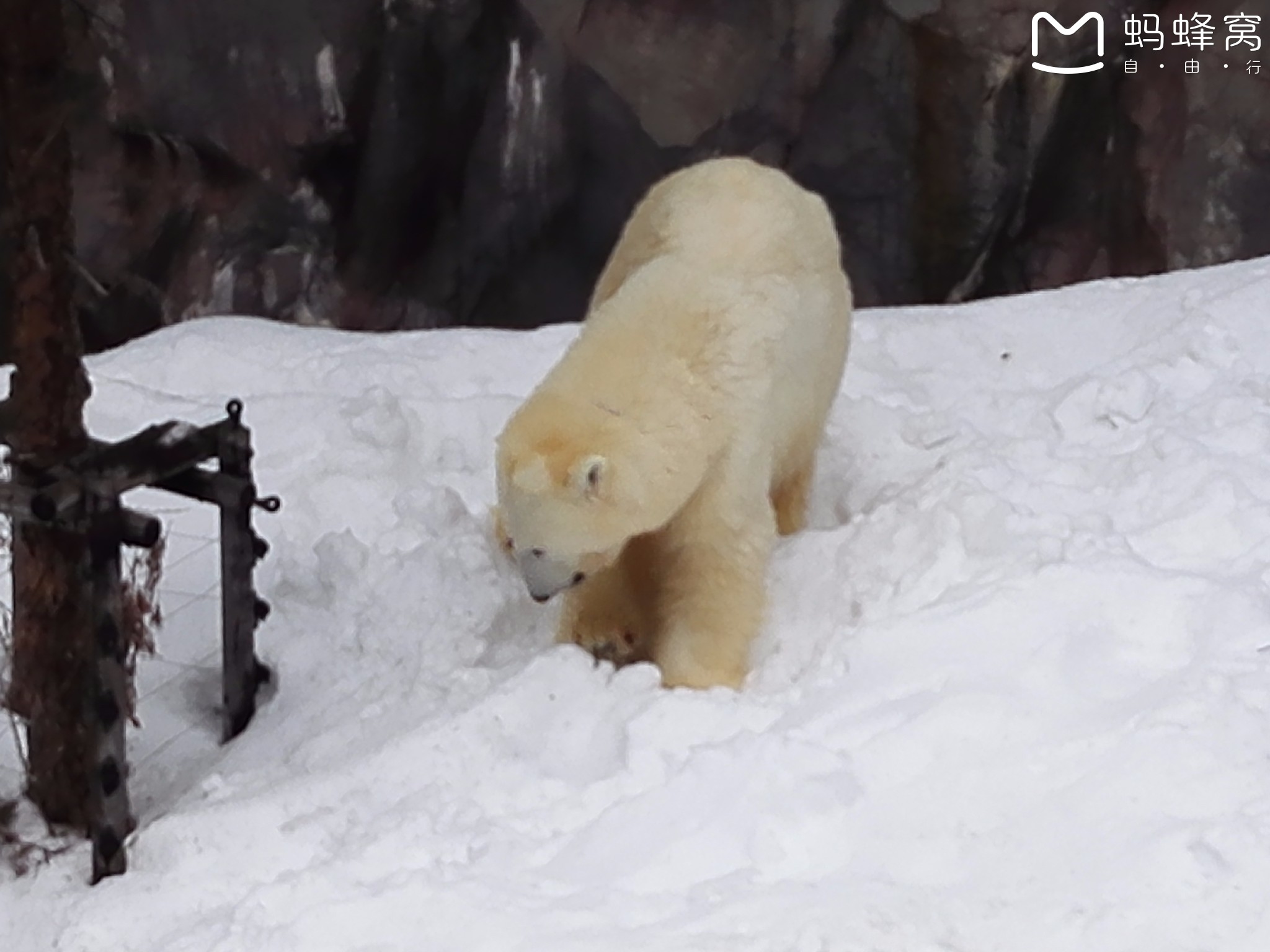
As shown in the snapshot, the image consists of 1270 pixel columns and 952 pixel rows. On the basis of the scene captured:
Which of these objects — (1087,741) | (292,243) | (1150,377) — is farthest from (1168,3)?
(1087,741)

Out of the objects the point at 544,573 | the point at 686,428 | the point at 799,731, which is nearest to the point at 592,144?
the point at 686,428

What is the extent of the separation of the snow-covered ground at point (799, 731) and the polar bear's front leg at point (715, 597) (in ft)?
0.32

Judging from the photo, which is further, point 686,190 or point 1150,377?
point 1150,377

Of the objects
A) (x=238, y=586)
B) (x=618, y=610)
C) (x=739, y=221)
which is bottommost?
(x=618, y=610)

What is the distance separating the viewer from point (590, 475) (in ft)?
9.00

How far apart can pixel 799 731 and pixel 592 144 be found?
5.18 meters

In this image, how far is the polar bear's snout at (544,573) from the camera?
9.32 ft

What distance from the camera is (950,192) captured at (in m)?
7.28

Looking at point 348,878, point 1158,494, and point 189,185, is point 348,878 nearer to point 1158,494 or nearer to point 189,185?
point 1158,494

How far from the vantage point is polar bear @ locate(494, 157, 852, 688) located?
281 cm

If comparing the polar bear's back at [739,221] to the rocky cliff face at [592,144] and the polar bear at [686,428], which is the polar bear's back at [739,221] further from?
the rocky cliff face at [592,144]

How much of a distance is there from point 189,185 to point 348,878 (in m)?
5.16

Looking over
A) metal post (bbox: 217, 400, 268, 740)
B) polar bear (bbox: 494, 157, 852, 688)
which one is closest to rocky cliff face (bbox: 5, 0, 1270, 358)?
polar bear (bbox: 494, 157, 852, 688)

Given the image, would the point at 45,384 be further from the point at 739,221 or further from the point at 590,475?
the point at 739,221
